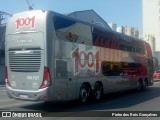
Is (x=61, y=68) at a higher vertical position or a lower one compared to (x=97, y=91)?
higher

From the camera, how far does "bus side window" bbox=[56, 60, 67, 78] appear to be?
12.7m

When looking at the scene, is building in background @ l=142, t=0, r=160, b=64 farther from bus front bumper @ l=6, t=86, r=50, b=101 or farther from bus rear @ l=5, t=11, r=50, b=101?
bus front bumper @ l=6, t=86, r=50, b=101

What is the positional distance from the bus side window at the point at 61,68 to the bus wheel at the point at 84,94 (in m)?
1.64

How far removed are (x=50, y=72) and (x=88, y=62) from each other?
125 inches

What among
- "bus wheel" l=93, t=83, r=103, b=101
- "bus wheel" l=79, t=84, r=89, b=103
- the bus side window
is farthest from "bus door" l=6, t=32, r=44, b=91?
"bus wheel" l=93, t=83, r=103, b=101

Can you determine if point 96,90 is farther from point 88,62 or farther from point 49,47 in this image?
point 49,47

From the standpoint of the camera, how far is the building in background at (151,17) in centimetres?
11062

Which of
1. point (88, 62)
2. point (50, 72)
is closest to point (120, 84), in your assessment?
point (88, 62)

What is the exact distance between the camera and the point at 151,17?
112750mm

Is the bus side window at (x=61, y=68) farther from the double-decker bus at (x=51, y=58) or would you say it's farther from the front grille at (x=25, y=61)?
the front grille at (x=25, y=61)

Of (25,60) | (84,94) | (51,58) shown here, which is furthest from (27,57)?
(84,94)

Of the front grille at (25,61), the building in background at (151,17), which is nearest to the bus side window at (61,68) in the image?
the front grille at (25,61)

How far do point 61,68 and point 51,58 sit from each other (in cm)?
76

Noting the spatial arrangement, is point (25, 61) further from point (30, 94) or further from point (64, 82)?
point (64, 82)
